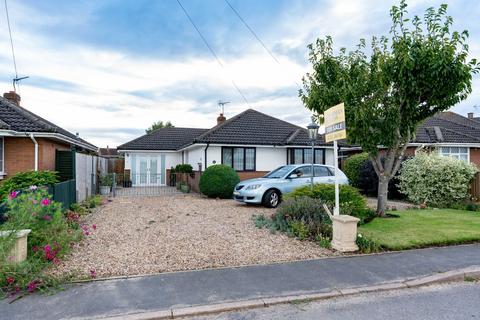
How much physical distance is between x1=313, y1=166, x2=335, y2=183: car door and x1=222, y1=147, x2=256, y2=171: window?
5.71m

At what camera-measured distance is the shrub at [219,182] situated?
1451cm

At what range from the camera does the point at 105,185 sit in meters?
17.6

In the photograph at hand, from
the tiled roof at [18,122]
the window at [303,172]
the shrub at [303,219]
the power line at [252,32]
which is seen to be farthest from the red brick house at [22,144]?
the window at [303,172]

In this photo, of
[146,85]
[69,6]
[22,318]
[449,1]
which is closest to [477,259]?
[449,1]

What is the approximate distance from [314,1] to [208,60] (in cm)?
481

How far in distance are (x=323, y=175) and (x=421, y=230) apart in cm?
492

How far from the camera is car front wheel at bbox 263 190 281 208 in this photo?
450 inches

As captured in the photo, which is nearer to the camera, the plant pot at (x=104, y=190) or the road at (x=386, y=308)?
the road at (x=386, y=308)

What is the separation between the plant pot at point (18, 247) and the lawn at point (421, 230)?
20.7 feet

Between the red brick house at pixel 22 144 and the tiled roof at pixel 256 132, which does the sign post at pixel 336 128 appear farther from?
the tiled roof at pixel 256 132

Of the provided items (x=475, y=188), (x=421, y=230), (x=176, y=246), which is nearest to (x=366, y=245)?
(x=421, y=230)

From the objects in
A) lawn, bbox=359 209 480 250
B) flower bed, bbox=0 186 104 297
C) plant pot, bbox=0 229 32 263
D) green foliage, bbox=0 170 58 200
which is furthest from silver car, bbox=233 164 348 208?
plant pot, bbox=0 229 32 263

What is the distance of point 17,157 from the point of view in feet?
34.4

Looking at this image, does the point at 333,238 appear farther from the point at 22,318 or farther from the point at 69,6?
the point at 69,6
